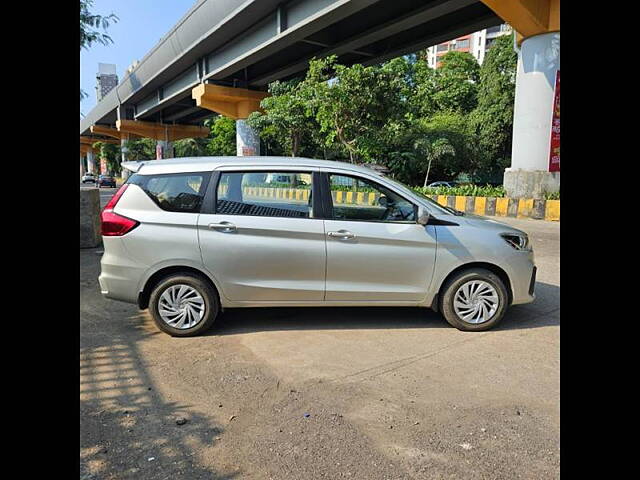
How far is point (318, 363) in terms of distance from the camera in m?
3.88

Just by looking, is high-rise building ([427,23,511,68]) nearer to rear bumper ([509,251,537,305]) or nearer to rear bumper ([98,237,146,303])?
rear bumper ([509,251,537,305])

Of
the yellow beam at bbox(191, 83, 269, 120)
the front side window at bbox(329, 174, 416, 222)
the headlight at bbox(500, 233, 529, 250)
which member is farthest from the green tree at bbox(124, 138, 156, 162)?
the headlight at bbox(500, 233, 529, 250)

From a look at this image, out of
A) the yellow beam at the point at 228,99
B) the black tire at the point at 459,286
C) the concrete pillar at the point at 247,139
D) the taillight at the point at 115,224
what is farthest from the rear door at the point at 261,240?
the concrete pillar at the point at 247,139

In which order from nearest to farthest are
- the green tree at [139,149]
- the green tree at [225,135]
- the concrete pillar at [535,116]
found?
the concrete pillar at [535,116] < the green tree at [225,135] < the green tree at [139,149]

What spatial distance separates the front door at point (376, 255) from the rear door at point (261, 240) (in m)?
0.16

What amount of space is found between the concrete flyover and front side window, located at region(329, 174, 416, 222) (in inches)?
447

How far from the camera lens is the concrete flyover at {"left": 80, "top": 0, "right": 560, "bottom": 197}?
14.3 meters

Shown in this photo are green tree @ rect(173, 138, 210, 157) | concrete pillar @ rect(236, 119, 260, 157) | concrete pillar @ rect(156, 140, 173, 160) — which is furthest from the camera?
green tree @ rect(173, 138, 210, 157)

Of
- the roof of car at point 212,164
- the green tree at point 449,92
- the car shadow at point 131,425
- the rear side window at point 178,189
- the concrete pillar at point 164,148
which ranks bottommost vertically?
the car shadow at point 131,425

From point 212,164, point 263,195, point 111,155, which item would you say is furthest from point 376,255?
point 111,155

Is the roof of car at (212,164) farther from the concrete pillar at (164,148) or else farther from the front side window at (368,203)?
the concrete pillar at (164,148)

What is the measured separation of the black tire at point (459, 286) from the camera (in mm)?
4543
